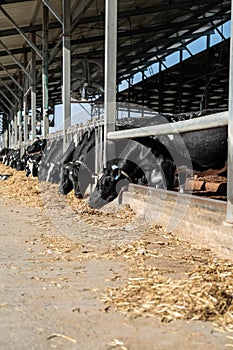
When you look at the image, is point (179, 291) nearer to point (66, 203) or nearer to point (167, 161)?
point (167, 161)

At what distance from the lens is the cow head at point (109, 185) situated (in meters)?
4.71

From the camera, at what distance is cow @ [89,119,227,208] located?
4656 mm

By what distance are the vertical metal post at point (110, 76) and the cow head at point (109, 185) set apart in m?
0.42

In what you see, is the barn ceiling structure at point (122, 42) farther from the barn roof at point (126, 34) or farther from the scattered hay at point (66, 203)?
the scattered hay at point (66, 203)

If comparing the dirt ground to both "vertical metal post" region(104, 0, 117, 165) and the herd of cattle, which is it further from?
"vertical metal post" region(104, 0, 117, 165)

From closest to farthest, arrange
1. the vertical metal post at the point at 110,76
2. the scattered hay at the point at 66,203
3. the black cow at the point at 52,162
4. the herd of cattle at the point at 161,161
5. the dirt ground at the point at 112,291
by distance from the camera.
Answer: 1. the dirt ground at the point at 112,291
2. the scattered hay at the point at 66,203
3. the herd of cattle at the point at 161,161
4. the vertical metal post at the point at 110,76
5. the black cow at the point at 52,162

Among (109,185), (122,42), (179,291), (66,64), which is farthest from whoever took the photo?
(122,42)

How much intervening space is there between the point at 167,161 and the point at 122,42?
39.2 feet

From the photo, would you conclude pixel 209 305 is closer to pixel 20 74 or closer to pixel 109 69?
pixel 109 69

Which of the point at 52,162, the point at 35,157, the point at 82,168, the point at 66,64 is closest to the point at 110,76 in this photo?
the point at 82,168

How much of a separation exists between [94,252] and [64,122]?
5.50 meters

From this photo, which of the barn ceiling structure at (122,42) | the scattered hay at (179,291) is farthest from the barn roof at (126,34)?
the scattered hay at (179,291)

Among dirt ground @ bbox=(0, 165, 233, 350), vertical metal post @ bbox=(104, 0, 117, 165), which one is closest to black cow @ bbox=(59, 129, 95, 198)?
vertical metal post @ bbox=(104, 0, 117, 165)

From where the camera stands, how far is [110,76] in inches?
212
